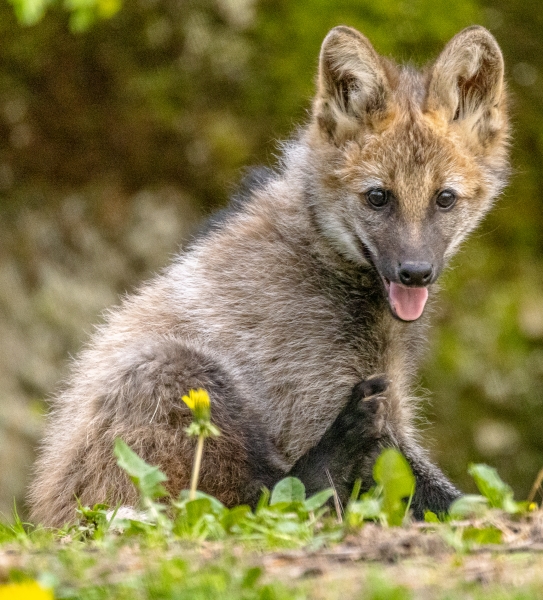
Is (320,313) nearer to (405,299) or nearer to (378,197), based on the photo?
(405,299)

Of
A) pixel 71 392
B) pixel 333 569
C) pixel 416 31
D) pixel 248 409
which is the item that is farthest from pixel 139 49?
pixel 333 569

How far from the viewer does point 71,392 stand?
5.37m

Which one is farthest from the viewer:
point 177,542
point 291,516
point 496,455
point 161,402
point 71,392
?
point 496,455

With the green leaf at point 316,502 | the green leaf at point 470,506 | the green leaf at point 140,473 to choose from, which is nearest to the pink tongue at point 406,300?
the green leaf at point 470,506

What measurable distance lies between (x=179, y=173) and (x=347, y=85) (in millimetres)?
4049

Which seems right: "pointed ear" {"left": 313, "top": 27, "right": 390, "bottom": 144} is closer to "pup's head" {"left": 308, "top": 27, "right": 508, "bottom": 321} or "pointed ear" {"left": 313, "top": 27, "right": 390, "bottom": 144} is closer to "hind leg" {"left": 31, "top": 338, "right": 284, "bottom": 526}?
"pup's head" {"left": 308, "top": 27, "right": 508, "bottom": 321}

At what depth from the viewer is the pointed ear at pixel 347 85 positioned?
5016mm

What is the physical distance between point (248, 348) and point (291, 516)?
1.66 meters

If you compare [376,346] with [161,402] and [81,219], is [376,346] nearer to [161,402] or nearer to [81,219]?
[161,402]

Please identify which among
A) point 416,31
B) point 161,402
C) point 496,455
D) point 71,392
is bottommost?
point 496,455

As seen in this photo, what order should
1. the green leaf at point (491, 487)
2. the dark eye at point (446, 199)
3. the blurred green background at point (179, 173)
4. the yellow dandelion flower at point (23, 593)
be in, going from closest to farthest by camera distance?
the yellow dandelion flower at point (23, 593)
the green leaf at point (491, 487)
the dark eye at point (446, 199)
the blurred green background at point (179, 173)

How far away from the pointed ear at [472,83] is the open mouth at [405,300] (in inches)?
41.2

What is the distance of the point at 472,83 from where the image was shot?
5.27 m

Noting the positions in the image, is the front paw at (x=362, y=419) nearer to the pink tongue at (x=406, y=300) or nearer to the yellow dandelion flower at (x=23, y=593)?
the pink tongue at (x=406, y=300)
